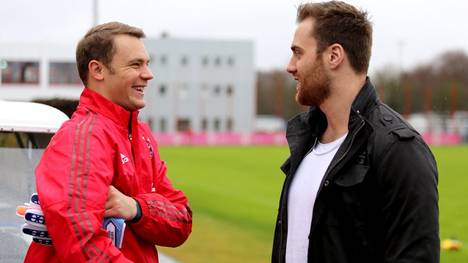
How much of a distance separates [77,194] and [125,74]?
575 millimetres

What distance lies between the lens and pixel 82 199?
9.26 ft

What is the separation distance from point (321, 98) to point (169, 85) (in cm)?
9485

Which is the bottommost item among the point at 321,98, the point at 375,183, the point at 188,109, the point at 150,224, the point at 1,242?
the point at 188,109

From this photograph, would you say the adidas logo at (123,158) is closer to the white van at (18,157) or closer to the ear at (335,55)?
the ear at (335,55)

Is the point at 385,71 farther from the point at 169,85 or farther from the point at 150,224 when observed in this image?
the point at 150,224

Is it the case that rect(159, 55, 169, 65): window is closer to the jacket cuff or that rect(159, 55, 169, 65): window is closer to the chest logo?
the chest logo

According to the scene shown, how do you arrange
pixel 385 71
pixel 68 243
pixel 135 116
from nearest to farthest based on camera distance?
1. pixel 68 243
2. pixel 135 116
3. pixel 385 71

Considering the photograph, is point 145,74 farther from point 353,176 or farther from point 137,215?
point 353,176

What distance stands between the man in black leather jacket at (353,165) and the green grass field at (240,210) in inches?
294

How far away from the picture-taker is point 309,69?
3184 millimetres

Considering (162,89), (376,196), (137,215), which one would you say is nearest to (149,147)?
(137,215)

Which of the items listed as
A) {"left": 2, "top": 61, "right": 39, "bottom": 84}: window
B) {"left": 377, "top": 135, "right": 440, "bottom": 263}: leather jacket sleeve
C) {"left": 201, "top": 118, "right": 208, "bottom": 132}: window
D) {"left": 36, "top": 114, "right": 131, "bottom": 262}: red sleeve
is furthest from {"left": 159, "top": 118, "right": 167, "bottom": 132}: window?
{"left": 377, "top": 135, "right": 440, "bottom": 263}: leather jacket sleeve

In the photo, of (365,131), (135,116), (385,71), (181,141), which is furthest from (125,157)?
(385,71)

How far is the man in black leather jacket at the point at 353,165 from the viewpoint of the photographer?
9.32ft
